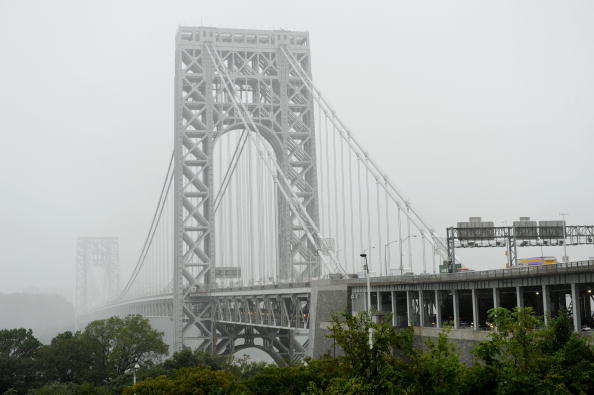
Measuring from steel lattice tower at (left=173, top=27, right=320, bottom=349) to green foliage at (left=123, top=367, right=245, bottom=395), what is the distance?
30.6 metres

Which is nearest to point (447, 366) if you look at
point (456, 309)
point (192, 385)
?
point (456, 309)

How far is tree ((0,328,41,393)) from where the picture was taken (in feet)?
171

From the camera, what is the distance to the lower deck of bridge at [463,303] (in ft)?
112

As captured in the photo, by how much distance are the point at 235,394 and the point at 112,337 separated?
102 ft

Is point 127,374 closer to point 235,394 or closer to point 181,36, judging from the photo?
point 235,394

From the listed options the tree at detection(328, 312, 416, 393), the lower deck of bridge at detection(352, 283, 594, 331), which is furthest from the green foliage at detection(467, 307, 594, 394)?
the lower deck of bridge at detection(352, 283, 594, 331)

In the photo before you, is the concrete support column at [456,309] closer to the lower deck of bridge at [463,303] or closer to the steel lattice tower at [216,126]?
the lower deck of bridge at [463,303]

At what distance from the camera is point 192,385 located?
122 ft

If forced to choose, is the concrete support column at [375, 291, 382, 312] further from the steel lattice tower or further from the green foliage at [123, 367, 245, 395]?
the steel lattice tower

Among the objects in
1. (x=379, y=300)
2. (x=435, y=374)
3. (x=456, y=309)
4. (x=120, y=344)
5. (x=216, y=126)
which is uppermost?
(x=216, y=126)

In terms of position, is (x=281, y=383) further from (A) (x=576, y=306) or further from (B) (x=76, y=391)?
(B) (x=76, y=391)

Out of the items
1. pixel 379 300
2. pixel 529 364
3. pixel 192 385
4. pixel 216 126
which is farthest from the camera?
pixel 216 126

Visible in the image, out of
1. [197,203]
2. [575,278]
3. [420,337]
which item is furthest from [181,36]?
[575,278]

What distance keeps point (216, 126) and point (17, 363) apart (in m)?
31.9
